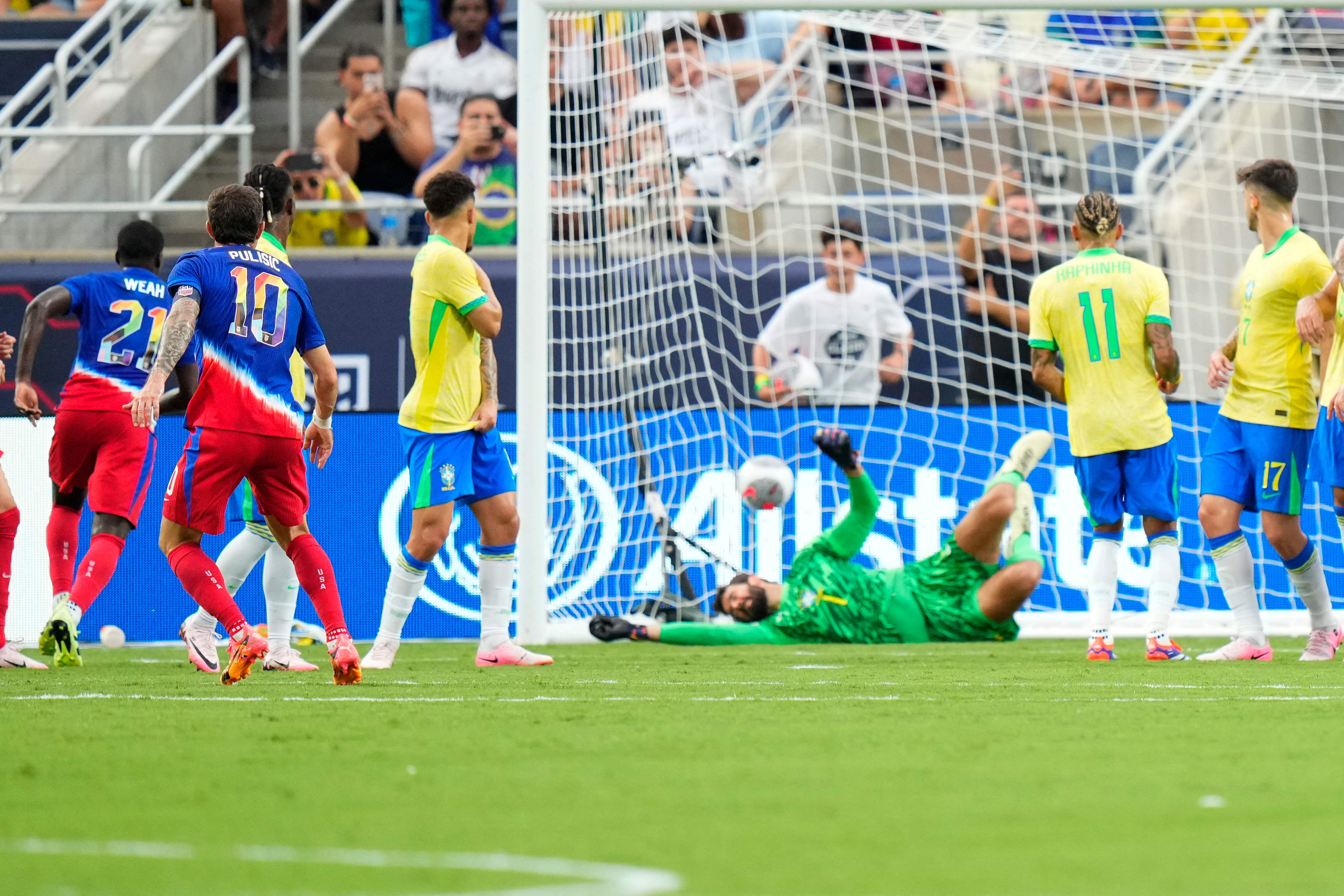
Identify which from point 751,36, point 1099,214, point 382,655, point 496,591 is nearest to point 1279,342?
point 1099,214

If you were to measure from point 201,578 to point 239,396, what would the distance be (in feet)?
2.07

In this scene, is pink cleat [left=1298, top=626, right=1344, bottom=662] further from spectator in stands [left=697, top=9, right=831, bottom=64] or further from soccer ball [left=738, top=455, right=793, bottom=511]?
spectator in stands [left=697, top=9, right=831, bottom=64]

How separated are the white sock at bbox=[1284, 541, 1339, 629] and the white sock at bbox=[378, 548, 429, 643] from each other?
3.50 meters

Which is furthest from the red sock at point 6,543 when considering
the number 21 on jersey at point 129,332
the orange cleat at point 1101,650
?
the orange cleat at point 1101,650

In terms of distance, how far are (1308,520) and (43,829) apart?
788 centimetres

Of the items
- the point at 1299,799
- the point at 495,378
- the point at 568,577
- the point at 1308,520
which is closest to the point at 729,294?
the point at 568,577

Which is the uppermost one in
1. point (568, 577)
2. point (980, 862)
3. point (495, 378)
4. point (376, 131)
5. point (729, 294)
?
point (376, 131)

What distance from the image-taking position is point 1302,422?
6.98 meters

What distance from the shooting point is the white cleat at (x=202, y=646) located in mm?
6766

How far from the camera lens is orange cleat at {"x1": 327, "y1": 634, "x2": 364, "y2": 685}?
5637 millimetres

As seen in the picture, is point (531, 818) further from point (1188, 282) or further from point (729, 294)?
point (1188, 282)

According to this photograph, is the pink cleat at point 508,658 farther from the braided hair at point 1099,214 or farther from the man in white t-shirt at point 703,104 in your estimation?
the man in white t-shirt at point 703,104

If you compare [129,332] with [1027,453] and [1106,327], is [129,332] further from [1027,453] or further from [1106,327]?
[1106,327]

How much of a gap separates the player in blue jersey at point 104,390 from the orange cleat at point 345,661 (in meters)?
2.18
